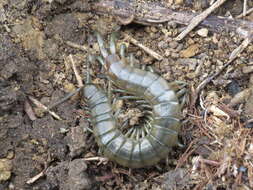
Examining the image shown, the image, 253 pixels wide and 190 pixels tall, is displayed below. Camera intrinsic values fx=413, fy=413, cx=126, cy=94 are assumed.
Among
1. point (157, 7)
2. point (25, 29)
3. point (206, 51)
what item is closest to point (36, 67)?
point (25, 29)

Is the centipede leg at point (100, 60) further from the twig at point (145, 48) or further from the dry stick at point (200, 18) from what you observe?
the dry stick at point (200, 18)

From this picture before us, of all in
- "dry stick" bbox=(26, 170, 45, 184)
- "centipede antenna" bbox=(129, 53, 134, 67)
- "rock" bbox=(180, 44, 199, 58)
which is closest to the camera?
"dry stick" bbox=(26, 170, 45, 184)

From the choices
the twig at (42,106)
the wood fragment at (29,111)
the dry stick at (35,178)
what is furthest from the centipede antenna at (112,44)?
the dry stick at (35,178)

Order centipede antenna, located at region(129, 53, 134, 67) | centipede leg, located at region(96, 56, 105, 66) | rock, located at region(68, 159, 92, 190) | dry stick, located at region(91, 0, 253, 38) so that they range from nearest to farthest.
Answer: rock, located at region(68, 159, 92, 190), dry stick, located at region(91, 0, 253, 38), centipede antenna, located at region(129, 53, 134, 67), centipede leg, located at region(96, 56, 105, 66)

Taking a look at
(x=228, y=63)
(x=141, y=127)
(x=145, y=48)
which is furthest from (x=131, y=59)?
(x=228, y=63)

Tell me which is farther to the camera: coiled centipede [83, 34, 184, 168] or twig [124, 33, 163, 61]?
twig [124, 33, 163, 61]

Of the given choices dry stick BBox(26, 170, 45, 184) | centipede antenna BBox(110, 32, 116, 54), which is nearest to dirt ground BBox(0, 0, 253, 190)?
dry stick BBox(26, 170, 45, 184)

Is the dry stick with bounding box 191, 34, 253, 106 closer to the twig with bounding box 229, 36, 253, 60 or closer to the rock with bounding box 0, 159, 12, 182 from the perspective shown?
the twig with bounding box 229, 36, 253, 60
